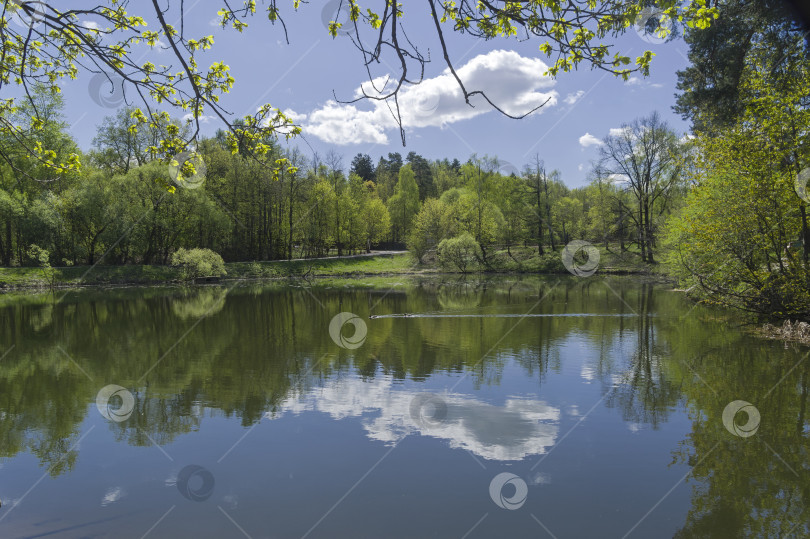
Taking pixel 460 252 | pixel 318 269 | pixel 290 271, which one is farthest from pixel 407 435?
pixel 318 269

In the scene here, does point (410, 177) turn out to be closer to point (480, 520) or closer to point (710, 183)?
point (710, 183)

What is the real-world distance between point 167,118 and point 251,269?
43990 millimetres

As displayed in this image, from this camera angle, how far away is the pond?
5.56 metres

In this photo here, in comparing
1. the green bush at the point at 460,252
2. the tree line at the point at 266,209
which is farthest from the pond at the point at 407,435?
the green bush at the point at 460,252

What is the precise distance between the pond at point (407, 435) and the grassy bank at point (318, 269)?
2661 centimetres

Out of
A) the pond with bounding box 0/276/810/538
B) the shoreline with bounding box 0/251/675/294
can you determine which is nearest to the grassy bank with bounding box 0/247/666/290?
the shoreline with bounding box 0/251/675/294

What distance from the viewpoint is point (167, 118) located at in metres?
6.04

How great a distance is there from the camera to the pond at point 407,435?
5.56 metres

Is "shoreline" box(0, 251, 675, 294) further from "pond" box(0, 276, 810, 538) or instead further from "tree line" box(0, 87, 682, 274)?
"pond" box(0, 276, 810, 538)

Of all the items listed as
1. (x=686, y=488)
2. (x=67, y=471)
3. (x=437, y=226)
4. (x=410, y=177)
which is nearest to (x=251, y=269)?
(x=437, y=226)

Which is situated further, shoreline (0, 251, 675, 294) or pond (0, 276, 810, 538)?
shoreline (0, 251, 675, 294)

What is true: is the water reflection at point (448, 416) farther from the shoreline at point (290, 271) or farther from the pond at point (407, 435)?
the shoreline at point (290, 271)

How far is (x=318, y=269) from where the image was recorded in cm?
5138

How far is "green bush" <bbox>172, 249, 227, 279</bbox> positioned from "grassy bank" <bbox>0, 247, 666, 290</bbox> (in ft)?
3.04
